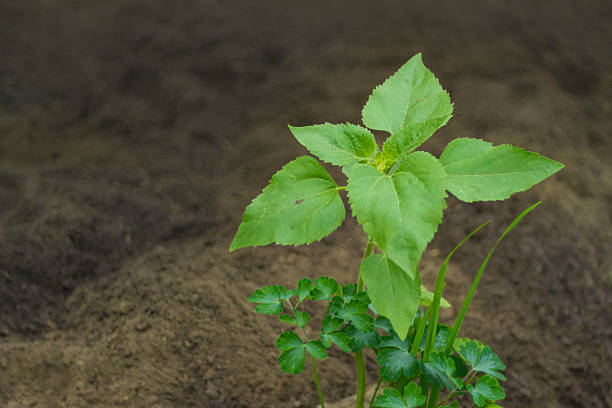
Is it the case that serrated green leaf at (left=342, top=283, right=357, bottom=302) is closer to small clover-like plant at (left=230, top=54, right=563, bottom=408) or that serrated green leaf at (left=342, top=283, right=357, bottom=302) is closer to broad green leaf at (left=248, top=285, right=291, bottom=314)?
small clover-like plant at (left=230, top=54, right=563, bottom=408)

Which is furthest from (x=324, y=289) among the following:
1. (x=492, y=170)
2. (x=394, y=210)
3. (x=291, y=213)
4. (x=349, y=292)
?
(x=492, y=170)

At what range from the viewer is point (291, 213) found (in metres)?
1.17

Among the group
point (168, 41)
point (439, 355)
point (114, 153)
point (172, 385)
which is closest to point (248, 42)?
point (168, 41)

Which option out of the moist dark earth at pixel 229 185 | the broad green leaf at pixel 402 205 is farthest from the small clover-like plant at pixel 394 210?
the moist dark earth at pixel 229 185

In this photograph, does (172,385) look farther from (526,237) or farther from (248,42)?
(248,42)

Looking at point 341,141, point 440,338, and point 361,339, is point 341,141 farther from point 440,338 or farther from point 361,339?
point 440,338

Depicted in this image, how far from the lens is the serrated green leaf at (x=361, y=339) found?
51.7 inches

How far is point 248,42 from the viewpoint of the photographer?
3764 millimetres

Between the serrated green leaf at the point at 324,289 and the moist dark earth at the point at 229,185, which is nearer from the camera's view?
the serrated green leaf at the point at 324,289

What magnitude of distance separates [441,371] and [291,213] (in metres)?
0.56

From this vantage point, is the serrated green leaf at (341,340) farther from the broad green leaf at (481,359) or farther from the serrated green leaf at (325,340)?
the broad green leaf at (481,359)

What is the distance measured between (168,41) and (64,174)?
1.38 meters

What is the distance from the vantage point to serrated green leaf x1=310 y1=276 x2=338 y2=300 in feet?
4.42

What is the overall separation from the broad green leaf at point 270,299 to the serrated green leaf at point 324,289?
0.08 m
